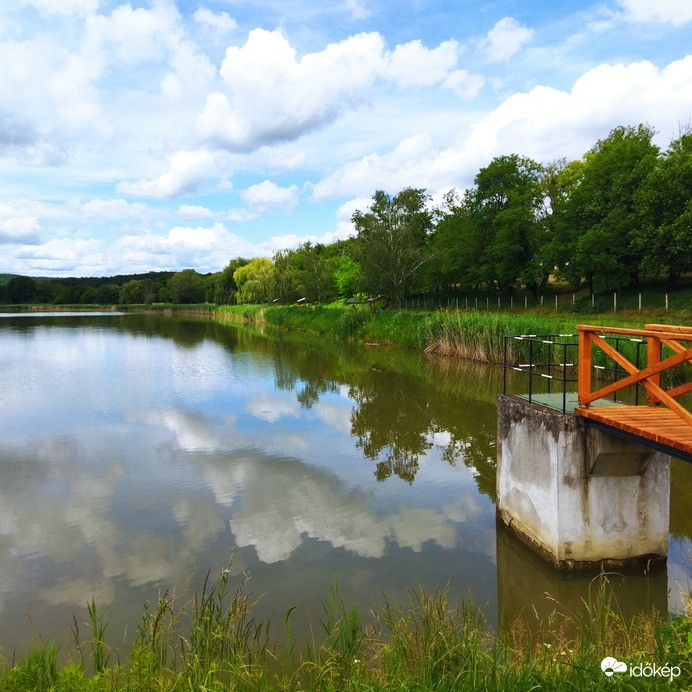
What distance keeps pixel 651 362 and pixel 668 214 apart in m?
29.1

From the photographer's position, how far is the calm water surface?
6043 mm

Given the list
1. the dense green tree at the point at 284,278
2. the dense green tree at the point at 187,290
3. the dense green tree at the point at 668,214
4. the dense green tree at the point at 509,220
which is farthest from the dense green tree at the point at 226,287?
the dense green tree at the point at 668,214

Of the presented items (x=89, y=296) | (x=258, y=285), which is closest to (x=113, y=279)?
(x=89, y=296)

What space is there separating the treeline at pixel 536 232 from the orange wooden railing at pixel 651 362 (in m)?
27.1

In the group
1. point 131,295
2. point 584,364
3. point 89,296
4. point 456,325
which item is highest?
point 89,296

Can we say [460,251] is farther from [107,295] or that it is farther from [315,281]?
[107,295]

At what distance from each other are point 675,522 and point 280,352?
25254 mm

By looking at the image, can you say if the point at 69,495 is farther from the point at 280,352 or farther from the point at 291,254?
the point at 291,254

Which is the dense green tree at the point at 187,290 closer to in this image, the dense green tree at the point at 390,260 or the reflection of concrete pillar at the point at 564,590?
the dense green tree at the point at 390,260

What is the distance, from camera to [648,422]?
5.52 m

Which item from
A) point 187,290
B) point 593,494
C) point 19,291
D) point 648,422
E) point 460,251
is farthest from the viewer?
point 19,291

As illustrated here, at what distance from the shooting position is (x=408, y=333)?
31750 millimetres

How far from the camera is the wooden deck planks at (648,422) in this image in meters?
4.84

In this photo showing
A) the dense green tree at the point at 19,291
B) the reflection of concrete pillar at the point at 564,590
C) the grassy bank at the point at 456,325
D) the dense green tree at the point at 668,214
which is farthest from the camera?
the dense green tree at the point at 19,291
